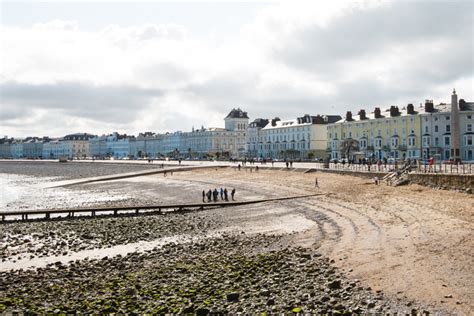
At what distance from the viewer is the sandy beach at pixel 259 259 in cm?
1255

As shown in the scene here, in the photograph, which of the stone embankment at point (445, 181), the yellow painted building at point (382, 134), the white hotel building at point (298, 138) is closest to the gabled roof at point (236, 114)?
the white hotel building at point (298, 138)

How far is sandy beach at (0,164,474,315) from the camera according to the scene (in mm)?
12555

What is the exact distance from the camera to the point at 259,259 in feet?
55.3

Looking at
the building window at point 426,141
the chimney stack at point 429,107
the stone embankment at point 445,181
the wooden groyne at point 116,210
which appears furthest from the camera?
the chimney stack at point 429,107

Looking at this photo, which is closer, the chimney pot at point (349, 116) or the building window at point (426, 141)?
the building window at point (426, 141)

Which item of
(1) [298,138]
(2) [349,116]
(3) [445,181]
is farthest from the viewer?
(1) [298,138]

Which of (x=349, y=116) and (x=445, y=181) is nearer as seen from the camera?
(x=445, y=181)

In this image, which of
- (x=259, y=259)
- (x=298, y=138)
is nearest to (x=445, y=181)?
(x=259, y=259)

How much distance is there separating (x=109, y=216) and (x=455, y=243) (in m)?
21.2

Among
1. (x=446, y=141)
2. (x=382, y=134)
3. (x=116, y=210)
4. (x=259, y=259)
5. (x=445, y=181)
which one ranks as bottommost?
(x=259, y=259)

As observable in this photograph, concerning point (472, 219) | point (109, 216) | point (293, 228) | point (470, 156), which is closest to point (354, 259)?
point (293, 228)

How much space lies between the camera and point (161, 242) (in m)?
22.1

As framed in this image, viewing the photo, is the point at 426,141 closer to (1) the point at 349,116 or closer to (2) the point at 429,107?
(2) the point at 429,107

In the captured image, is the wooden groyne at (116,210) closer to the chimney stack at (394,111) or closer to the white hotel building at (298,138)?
the chimney stack at (394,111)
